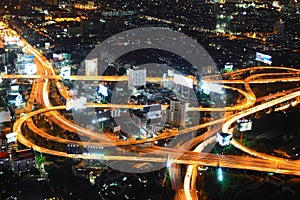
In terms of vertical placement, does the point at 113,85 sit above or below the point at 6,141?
above

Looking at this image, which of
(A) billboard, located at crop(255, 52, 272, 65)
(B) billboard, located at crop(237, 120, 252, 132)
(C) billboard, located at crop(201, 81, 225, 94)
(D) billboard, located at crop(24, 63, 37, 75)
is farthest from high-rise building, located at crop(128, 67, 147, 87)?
(A) billboard, located at crop(255, 52, 272, 65)

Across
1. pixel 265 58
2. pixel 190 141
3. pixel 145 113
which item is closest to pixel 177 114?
pixel 145 113

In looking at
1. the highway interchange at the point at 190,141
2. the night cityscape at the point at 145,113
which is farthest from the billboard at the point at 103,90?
the highway interchange at the point at 190,141

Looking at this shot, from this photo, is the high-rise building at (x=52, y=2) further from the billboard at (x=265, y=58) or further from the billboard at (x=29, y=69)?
the billboard at (x=265, y=58)

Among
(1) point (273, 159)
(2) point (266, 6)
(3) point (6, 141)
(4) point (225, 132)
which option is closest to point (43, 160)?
(3) point (6, 141)

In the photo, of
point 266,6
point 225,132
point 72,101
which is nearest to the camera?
point 225,132

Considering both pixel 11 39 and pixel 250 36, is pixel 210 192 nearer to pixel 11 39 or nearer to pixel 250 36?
pixel 11 39
